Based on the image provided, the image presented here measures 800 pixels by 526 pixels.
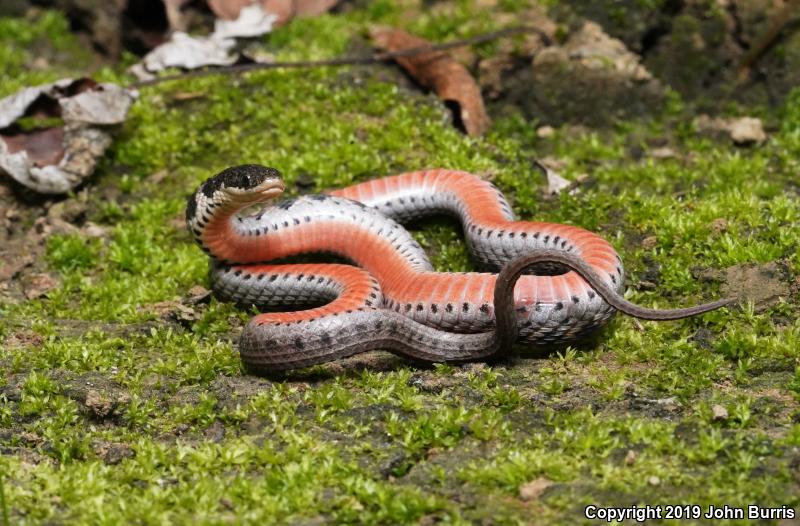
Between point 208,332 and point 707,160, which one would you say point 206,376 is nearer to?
point 208,332

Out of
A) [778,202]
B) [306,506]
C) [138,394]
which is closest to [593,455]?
[306,506]

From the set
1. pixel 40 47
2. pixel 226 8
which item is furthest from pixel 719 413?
pixel 40 47

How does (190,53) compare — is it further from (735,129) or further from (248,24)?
(735,129)

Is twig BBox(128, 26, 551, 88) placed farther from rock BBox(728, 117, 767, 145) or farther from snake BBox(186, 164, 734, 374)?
snake BBox(186, 164, 734, 374)

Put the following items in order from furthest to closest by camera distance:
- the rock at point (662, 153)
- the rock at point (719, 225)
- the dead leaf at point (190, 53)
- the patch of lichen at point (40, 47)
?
1. the patch of lichen at point (40, 47)
2. the dead leaf at point (190, 53)
3. the rock at point (662, 153)
4. the rock at point (719, 225)

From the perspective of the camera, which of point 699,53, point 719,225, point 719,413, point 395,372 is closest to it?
point 719,413

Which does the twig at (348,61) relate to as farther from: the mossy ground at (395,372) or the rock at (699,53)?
the rock at (699,53)

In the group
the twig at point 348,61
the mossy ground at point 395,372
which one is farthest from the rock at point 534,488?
the twig at point 348,61
